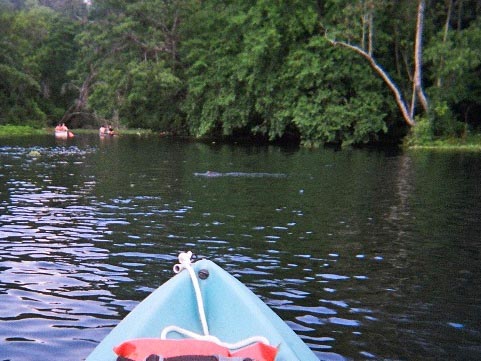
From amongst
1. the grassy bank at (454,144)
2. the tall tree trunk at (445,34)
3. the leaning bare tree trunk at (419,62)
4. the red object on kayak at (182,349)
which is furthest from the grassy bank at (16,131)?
the red object on kayak at (182,349)

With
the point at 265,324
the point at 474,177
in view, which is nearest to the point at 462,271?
the point at 265,324

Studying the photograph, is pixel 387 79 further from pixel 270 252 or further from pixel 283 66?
pixel 270 252

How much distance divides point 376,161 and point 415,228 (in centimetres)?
1491

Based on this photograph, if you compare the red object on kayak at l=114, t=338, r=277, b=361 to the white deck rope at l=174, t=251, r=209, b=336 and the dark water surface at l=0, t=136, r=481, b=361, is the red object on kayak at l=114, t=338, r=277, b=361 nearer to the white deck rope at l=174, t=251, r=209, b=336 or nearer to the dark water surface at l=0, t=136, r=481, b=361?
the white deck rope at l=174, t=251, r=209, b=336

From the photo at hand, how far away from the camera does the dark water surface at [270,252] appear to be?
6547mm

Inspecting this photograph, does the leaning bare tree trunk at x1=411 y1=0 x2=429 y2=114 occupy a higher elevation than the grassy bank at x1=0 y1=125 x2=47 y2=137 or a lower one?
higher

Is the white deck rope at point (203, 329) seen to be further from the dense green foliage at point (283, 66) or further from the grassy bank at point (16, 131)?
the grassy bank at point (16, 131)

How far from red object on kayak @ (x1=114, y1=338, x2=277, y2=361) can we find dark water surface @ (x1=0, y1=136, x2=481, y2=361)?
1.70m

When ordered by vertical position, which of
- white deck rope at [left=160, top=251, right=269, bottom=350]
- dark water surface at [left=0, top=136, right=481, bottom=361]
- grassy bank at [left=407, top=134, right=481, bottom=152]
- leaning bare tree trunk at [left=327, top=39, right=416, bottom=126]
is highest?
leaning bare tree trunk at [left=327, top=39, right=416, bottom=126]

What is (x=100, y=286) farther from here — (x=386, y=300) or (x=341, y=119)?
(x=341, y=119)

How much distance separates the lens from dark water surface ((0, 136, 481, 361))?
655cm

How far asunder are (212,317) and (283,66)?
35.3 meters

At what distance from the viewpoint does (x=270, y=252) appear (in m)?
9.91

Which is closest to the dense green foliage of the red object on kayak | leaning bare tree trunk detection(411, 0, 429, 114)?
leaning bare tree trunk detection(411, 0, 429, 114)
